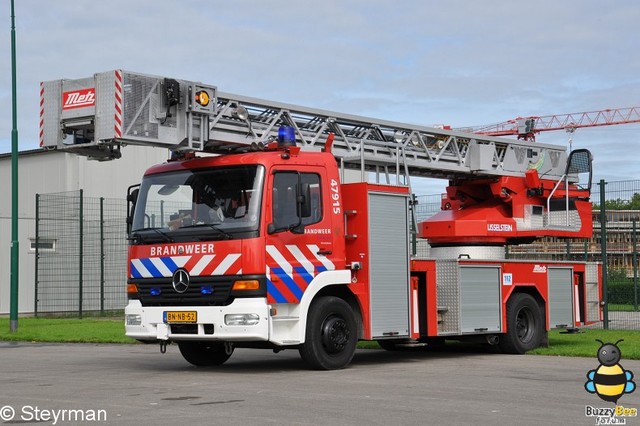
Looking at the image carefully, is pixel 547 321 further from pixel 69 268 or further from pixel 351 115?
pixel 69 268

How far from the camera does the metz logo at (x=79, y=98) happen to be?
11969 millimetres

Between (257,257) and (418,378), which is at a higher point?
(257,257)

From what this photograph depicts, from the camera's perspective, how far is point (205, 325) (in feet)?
39.2

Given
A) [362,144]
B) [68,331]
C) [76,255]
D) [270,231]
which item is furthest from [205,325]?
[76,255]

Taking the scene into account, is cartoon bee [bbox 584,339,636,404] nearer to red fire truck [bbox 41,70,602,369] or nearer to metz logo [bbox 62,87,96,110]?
red fire truck [bbox 41,70,602,369]

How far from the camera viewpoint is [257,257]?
11781 millimetres

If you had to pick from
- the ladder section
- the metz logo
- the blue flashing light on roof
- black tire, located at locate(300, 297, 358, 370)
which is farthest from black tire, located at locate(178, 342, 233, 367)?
the metz logo

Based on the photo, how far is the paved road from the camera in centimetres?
840

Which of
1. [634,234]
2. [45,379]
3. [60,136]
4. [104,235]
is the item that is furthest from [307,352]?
[104,235]

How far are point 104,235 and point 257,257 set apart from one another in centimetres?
1819

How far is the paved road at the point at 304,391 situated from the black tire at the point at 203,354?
17cm

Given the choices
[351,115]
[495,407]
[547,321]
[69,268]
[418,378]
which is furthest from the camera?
[69,268]

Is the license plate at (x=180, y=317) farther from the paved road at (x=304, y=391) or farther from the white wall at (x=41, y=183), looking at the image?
the white wall at (x=41, y=183)

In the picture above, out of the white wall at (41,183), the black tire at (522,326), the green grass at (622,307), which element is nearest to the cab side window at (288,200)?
the black tire at (522,326)
